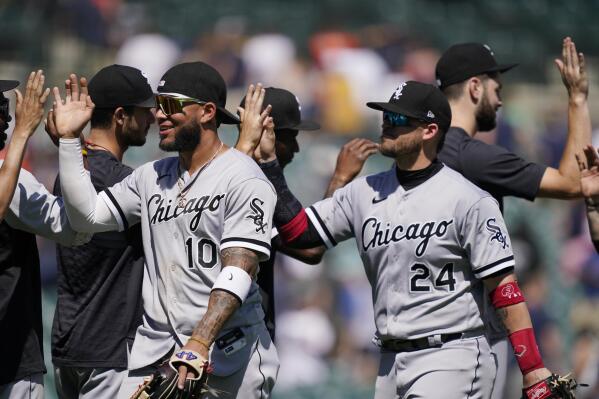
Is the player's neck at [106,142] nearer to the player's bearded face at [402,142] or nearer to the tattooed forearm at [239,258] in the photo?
the tattooed forearm at [239,258]

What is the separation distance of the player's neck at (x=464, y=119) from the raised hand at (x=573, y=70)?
1.81ft

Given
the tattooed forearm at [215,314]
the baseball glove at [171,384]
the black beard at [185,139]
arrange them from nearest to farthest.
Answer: the baseball glove at [171,384] → the tattooed forearm at [215,314] → the black beard at [185,139]

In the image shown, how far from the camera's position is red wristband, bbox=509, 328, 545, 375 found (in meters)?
4.94

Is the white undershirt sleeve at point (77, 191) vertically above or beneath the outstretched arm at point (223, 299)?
above

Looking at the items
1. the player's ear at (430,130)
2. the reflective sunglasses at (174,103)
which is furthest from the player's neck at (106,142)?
the player's ear at (430,130)

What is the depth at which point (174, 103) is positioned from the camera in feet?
16.2

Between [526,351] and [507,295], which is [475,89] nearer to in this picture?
[507,295]

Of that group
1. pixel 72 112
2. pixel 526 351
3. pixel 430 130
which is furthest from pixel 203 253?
pixel 526 351

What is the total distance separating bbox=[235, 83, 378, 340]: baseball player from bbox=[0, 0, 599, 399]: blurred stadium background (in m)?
4.53

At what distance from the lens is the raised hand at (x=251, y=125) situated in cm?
519

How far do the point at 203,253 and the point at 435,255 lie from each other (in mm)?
1070

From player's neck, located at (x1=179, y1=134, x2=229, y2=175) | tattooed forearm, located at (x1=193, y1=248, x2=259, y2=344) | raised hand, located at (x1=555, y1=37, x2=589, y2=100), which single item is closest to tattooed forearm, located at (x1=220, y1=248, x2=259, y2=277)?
tattooed forearm, located at (x1=193, y1=248, x2=259, y2=344)

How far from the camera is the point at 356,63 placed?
1125cm

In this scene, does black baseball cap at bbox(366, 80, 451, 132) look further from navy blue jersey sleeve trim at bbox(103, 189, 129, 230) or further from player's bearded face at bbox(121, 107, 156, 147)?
navy blue jersey sleeve trim at bbox(103, 189, 129, 230)
